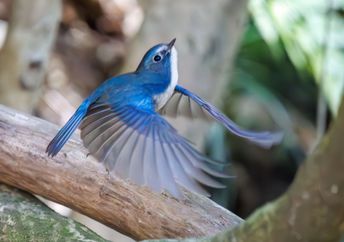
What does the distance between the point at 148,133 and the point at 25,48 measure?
1135mm

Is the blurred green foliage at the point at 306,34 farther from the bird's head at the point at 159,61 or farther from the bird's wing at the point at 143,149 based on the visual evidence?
the bird's wing at the point at 143,149

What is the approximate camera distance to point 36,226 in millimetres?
2062

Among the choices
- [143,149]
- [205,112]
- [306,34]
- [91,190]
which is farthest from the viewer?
[306,34]

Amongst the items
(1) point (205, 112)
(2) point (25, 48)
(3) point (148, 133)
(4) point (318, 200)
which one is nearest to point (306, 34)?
(2) point (25, 48)

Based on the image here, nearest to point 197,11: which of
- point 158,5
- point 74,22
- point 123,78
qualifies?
point 158,5

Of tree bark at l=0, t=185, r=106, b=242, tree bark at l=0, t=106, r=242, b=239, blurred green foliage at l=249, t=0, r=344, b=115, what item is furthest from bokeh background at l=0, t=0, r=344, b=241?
tree bark at l=0, t=185, r=106, b=242

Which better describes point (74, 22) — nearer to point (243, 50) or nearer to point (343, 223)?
point (243, 50)

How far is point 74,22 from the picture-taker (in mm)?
5051

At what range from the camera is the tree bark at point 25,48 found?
10.2ft

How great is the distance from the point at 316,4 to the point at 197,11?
1236mm

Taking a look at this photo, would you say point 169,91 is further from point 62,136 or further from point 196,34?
point 196,34

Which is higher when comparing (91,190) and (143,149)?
(143,149)

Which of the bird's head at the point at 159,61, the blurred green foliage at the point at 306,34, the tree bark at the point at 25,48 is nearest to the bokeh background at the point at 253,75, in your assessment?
the blurred green foliage at the point at 306,34

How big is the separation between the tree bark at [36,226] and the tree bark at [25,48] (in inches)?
40.9
